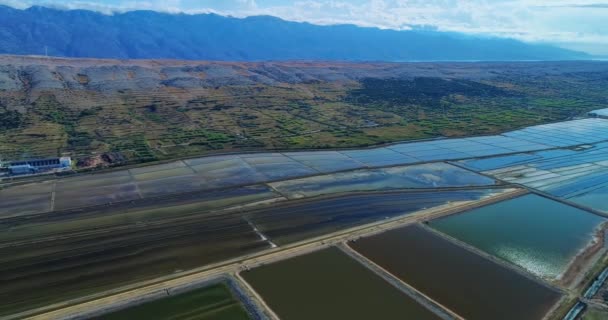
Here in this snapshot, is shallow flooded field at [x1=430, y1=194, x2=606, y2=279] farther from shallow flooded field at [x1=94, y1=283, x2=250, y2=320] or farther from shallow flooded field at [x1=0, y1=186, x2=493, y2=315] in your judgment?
shallow flooded field at [x1=94, y1=283, x2=250, y2=320]

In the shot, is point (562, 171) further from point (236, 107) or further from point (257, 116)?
point (236, 107)

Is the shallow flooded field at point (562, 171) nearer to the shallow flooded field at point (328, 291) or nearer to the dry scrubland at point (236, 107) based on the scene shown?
the dry scrubland at point (236, 107)

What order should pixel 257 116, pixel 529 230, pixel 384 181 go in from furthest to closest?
pixel 257 116
pixel 384 181
pixel 529 230

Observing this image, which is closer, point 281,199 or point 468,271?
point 468,271

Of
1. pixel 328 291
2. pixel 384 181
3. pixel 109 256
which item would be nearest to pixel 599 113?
pixel 384 181

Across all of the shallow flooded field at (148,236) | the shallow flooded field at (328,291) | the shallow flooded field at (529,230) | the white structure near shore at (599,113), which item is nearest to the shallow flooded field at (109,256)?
the shallow flooded field at (148,236)

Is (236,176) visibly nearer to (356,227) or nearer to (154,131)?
(356,227)

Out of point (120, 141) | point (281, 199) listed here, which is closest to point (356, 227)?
point (281, 199)
